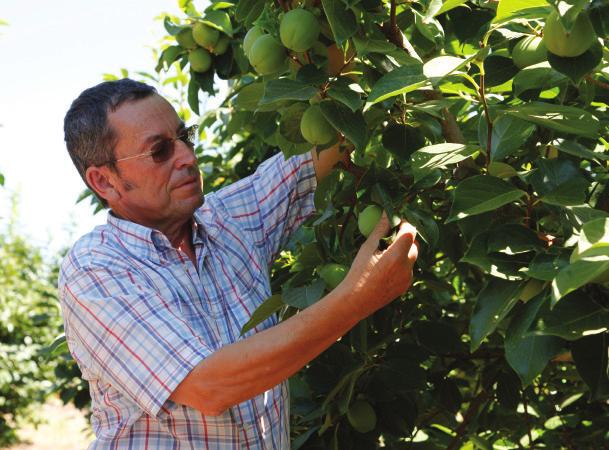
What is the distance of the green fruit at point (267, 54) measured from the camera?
5.72ft

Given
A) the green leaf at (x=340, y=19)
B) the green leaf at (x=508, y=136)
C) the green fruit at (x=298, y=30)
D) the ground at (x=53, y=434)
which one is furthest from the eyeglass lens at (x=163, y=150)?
the ground at (x=53, y=434)

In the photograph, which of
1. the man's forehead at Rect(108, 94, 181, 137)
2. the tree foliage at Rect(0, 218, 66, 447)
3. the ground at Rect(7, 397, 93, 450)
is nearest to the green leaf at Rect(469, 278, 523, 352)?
the man's forehead at Rect(108, 94, 181, 137)

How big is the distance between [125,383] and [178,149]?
0.62 m

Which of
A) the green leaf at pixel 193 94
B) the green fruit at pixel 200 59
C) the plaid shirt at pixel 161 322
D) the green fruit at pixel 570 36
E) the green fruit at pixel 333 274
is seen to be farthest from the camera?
the green leaf at pixel 193 94

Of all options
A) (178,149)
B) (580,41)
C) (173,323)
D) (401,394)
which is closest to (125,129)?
(178,149)

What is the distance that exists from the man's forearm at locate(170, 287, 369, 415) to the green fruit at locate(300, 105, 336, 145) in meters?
0.29

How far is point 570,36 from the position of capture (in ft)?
4.75

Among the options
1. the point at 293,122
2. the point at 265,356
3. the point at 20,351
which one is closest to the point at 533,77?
the point at 293,122

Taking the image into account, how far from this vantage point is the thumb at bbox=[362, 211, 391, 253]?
1728mm

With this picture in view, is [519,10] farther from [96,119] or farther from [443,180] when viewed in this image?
[96,119]

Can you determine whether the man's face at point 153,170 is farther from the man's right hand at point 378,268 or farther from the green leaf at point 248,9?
the man's right hand at point 378,268

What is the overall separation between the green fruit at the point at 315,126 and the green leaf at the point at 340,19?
0.61 feet

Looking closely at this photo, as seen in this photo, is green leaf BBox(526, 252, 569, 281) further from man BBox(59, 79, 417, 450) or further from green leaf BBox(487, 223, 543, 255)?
man BBox(59, 79, 417, 450)

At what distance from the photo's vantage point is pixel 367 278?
5.59 feet
